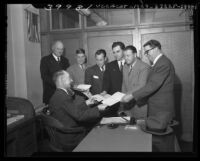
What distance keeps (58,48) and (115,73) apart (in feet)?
2.25

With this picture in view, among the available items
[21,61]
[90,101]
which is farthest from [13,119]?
[90,101]

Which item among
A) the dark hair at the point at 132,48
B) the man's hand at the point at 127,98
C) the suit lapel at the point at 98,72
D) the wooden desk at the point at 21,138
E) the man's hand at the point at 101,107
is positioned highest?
the dark hair at the point at 132,48

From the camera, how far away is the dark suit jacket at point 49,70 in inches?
85.1

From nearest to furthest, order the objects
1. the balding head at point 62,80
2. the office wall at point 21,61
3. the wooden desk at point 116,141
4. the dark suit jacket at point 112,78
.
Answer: the wooden desk at point 116,141 < the office wall at point 21,61 < the balding head at point 62,80 < the dark suit jacket at point 112,78

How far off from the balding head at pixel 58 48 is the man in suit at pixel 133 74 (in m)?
0.71

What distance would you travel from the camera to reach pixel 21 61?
209cm

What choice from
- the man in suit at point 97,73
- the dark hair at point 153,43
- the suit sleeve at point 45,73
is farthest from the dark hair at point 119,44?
the suit sleeve at point 45,73

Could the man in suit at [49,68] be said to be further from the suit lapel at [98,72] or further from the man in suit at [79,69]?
the suit lapel at [98,72]

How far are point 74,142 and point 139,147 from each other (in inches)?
27.9

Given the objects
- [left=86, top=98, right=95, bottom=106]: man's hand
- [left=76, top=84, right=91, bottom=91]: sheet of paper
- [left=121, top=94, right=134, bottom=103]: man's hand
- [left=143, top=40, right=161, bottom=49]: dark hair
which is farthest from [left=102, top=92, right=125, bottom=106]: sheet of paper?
[left=143, top=40, right=161, bottom=49]: dark hair

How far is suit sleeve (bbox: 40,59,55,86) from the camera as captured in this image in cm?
219

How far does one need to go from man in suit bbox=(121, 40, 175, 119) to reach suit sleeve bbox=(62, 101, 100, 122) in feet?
1.19
